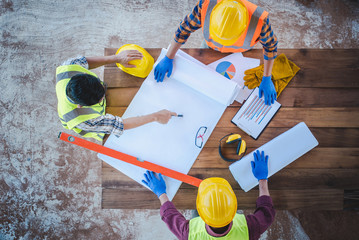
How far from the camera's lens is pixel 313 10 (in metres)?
2.21

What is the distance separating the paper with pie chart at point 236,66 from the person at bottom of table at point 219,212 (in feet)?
1.42

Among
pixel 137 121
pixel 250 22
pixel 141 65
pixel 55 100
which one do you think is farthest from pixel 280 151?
pixel 55 100

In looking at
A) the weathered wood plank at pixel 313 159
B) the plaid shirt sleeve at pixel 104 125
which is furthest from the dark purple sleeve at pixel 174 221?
the plaid shirt sleeve at pixel 104 125

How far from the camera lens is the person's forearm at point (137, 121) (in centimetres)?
128

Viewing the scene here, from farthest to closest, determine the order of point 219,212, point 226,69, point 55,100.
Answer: point 55,100 → point 226,69 → point 219,212

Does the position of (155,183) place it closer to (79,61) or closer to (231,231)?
(231,231)

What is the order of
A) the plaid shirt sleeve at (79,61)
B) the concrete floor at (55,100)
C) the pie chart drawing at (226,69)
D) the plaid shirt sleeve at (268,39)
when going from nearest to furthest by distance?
the plaid shirt sleeve at (268,39)
the plaid shirt sleeve at (79,61)
the pie chart drawing at (226,69)
the concrete floor at (55,100)

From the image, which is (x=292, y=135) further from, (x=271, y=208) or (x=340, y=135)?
(x=271, y=208)

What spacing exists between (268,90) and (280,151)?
0.38 m

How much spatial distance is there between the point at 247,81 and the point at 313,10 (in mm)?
1487

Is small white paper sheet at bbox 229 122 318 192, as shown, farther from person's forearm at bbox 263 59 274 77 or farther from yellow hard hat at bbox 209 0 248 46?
yellow hard hat at bbox 209 0 248 46

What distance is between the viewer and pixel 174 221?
4.15 feet

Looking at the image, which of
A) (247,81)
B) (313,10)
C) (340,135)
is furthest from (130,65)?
(313,10)

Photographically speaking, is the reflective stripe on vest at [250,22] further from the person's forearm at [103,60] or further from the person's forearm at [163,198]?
the person's forearm at [163,198]
